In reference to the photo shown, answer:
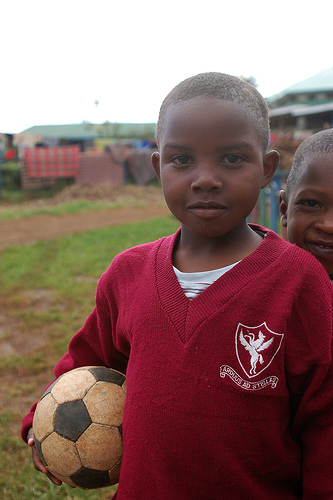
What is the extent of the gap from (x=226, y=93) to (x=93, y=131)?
3386cm

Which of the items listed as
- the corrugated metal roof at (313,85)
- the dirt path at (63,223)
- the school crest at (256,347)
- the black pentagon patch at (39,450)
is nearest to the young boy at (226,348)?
the school crest at (256,347)

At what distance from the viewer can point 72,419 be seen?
1.61 metres

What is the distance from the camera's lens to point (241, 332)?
4.25ft

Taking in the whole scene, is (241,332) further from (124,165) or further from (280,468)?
(124,165)

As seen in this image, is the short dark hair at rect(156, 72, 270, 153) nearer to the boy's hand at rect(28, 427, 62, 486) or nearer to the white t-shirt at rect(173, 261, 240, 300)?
the white t-shirt at rect(173, 261, 240, 300)

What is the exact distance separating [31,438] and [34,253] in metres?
6.79

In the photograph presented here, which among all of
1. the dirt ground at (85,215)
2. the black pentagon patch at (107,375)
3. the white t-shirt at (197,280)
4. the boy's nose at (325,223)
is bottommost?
the dirt ground at (85,215)

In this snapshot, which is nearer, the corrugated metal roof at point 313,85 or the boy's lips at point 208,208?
the boy's lips at point 208,208

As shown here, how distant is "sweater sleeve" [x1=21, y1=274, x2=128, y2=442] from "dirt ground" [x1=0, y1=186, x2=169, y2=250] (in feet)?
25.2

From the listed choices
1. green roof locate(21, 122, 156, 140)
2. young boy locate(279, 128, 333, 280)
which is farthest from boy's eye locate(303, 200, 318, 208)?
green roof locate(21, 122, 156, 140)

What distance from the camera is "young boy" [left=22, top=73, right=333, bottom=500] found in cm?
128

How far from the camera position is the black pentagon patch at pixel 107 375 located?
5.54 ft

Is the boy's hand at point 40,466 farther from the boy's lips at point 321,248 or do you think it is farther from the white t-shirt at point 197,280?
the boy's lips at point 321,248

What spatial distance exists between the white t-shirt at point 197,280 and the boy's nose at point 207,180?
268 mm
